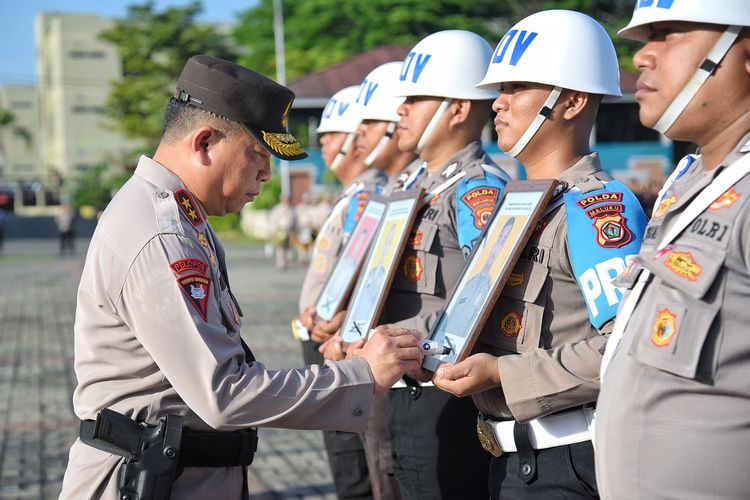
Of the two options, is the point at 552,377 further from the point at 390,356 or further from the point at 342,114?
the point at 342,114

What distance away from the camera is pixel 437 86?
3916 mm

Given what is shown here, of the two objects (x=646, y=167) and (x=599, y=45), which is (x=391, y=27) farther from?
(x=599, y=45)

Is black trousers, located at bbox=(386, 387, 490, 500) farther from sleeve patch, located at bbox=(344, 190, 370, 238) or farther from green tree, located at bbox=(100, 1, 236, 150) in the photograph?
green tree, located at bbox=(100, 1, 236, 150)

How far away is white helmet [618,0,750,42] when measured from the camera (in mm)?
2096

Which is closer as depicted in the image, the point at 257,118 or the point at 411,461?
the point at 257,118

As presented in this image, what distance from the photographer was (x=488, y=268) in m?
2.93

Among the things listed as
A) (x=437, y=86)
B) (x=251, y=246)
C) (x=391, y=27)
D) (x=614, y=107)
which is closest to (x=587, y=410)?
(x=437, y=86)

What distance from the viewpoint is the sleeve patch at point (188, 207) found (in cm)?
279

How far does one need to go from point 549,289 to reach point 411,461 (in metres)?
1.14

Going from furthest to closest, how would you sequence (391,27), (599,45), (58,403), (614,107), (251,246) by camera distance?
1. (391,27)
2. (614,107)
3. (251,246)
4. (58,403)
5. (599,45)

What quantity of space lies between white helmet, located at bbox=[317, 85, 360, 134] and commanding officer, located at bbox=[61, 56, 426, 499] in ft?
9.12

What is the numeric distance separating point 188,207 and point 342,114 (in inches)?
125

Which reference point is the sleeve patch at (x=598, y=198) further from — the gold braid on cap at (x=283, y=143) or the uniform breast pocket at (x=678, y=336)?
the gold braid on cap at (x=283, y=143)

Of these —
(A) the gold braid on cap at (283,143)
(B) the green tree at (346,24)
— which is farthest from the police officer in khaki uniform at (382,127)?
(B) the green tree at (346,24)
